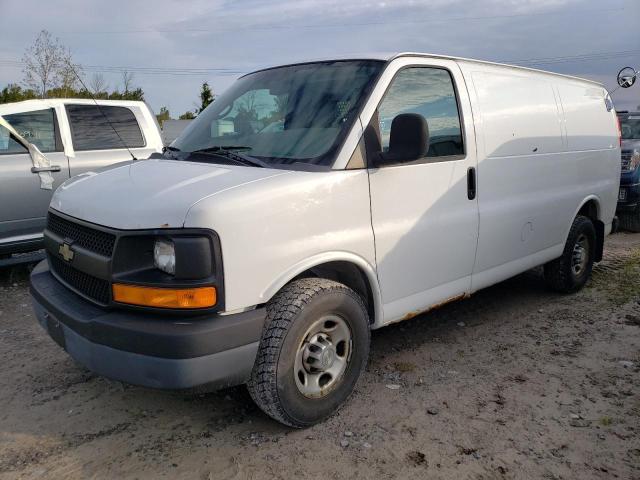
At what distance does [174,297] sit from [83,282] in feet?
2.40

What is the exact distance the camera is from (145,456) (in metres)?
2.82

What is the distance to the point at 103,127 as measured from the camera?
6543mm

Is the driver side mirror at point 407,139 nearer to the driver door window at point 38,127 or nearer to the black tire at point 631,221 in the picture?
the driver door window at point 38,127

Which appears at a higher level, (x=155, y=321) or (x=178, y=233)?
(x=178, y=233)

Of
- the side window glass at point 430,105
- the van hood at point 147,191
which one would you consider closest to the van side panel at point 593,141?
the side window glass at point 430,105

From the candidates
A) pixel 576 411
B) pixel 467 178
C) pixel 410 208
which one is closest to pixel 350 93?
pixel 410 208

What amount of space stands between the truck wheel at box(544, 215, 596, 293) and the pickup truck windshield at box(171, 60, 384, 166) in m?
2.91

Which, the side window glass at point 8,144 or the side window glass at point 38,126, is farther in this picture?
the side window glass at point 38,126

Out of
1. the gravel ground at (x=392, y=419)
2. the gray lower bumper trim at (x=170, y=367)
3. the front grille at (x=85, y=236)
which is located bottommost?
the gravel ground at (x=392, y=419)

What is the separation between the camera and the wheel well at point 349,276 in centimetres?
316

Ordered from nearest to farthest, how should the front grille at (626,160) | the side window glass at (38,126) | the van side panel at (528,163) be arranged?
the van side panel at (528,163)
the side window glass at (38,126)
the front grille at (626,160)

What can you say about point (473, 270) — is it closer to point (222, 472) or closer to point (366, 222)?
point (366, 222)

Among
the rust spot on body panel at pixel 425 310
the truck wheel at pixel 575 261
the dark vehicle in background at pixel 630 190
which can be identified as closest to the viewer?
the rust spot on body panel at pixel 425 310

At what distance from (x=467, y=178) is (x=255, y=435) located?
2174 millimetres
